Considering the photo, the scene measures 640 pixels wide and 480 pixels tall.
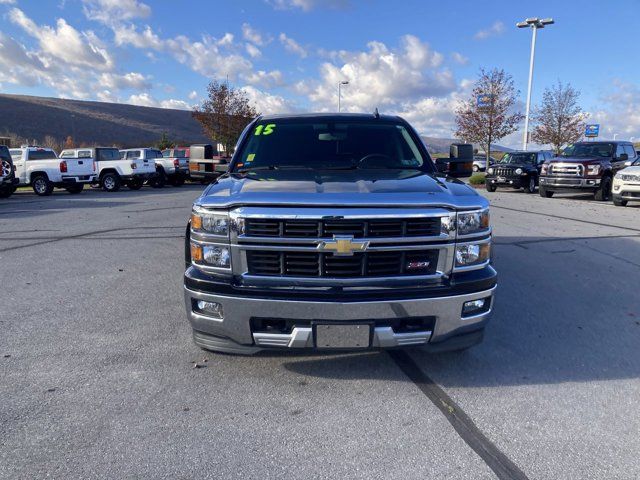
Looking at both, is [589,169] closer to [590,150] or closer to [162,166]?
[590,150]

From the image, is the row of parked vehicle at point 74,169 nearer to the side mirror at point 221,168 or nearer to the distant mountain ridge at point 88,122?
the side mirror at point 221,168

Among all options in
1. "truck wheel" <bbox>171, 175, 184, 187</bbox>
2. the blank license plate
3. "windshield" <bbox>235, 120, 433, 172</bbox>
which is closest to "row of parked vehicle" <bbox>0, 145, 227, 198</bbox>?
"truck wheel" <bbox>171, 175, 184, 187</bbox>

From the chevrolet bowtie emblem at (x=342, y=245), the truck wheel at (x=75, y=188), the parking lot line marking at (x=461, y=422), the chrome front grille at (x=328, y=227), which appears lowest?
the parking lot line marking at (x=461, y=422)

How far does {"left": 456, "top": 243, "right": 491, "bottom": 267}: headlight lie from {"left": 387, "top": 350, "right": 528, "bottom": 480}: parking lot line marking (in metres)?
0.88

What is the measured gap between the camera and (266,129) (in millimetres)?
4891

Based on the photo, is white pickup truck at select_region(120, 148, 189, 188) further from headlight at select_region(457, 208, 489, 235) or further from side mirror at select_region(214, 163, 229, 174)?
headlight at select_region(457, 208, 489, 235)

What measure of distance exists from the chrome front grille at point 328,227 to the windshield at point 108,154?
21393 millimetres

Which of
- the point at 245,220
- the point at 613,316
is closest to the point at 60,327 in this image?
the point at 245,220

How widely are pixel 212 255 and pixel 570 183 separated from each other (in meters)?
17.4

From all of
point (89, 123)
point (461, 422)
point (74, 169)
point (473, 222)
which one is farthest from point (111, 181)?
point (89, 123)

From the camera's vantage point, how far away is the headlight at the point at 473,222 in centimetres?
315

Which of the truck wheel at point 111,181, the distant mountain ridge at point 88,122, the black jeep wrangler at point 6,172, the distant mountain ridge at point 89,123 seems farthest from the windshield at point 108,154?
the distant mountain ridge at point 88,122

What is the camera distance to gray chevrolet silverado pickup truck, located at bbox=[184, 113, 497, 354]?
9.78 ft

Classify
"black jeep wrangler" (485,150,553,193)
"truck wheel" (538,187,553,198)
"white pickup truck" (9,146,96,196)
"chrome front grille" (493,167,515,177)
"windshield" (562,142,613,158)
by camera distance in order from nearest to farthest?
"windshield" (562,142,613,158) → "truck wheel" (538,187,553,198) → "white pickup truck" (9,146,96,196) → "black jeep wrangler" (485,150,553,193) → "chrome front grille" (493,167,515,177)
